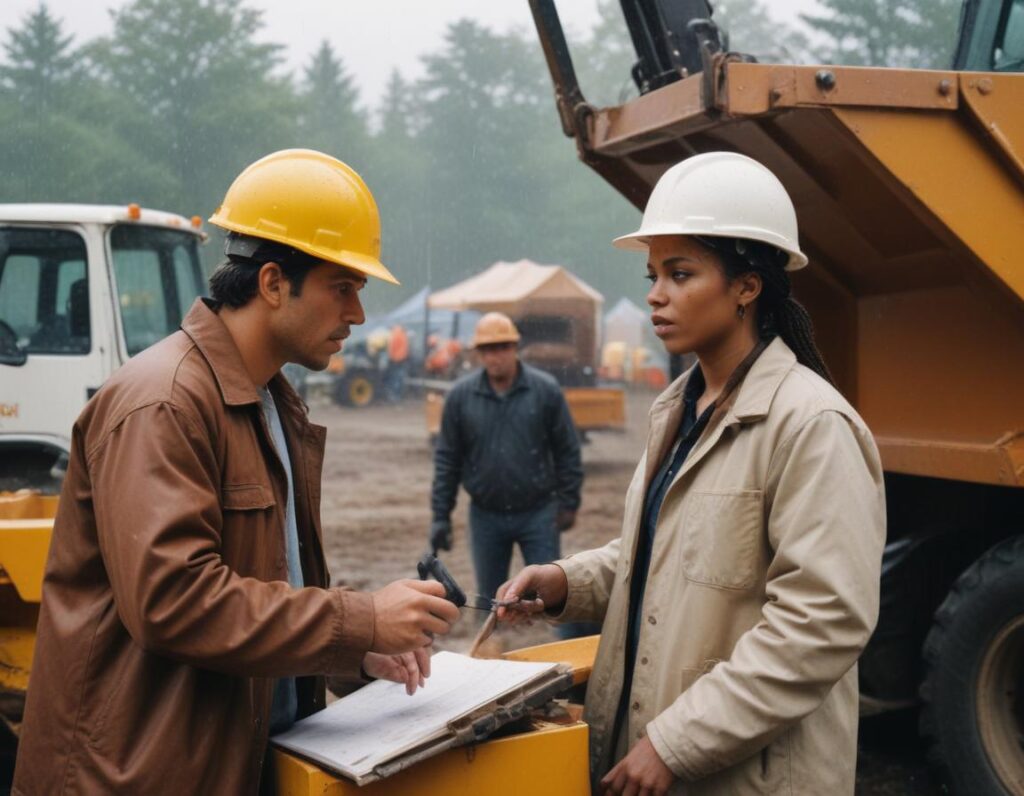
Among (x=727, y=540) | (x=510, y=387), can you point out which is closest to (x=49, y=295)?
(x=510, y=387)

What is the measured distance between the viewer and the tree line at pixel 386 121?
3394 cm

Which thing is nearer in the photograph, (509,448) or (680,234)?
(680,234)

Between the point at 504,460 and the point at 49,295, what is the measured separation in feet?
9.80

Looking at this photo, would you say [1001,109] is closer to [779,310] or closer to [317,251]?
[779,310]

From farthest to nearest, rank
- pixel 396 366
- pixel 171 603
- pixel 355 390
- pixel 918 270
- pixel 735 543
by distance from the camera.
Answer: pixel 396 366 → pixel 355 390 → pixel 918 270 → pixel 735 543 → pixel 171 603

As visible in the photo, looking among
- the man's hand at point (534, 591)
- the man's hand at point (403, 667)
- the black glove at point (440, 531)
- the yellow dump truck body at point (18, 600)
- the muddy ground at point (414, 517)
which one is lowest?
the muddy ground at point (414, 517)

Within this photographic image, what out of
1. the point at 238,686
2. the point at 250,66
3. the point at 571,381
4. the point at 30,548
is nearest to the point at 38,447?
the point at 30,548

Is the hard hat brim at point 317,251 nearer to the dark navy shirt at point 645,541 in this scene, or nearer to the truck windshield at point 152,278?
the dark navy shirt at point 645,541

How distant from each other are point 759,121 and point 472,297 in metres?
20.5

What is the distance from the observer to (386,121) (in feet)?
218

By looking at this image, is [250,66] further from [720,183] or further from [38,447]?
[720,183]

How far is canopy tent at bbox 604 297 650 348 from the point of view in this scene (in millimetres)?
→ 33156

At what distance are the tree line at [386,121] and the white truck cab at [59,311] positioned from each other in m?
10.8

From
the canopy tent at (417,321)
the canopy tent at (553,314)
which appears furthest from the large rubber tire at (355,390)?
the canopy tent at (553,314)
